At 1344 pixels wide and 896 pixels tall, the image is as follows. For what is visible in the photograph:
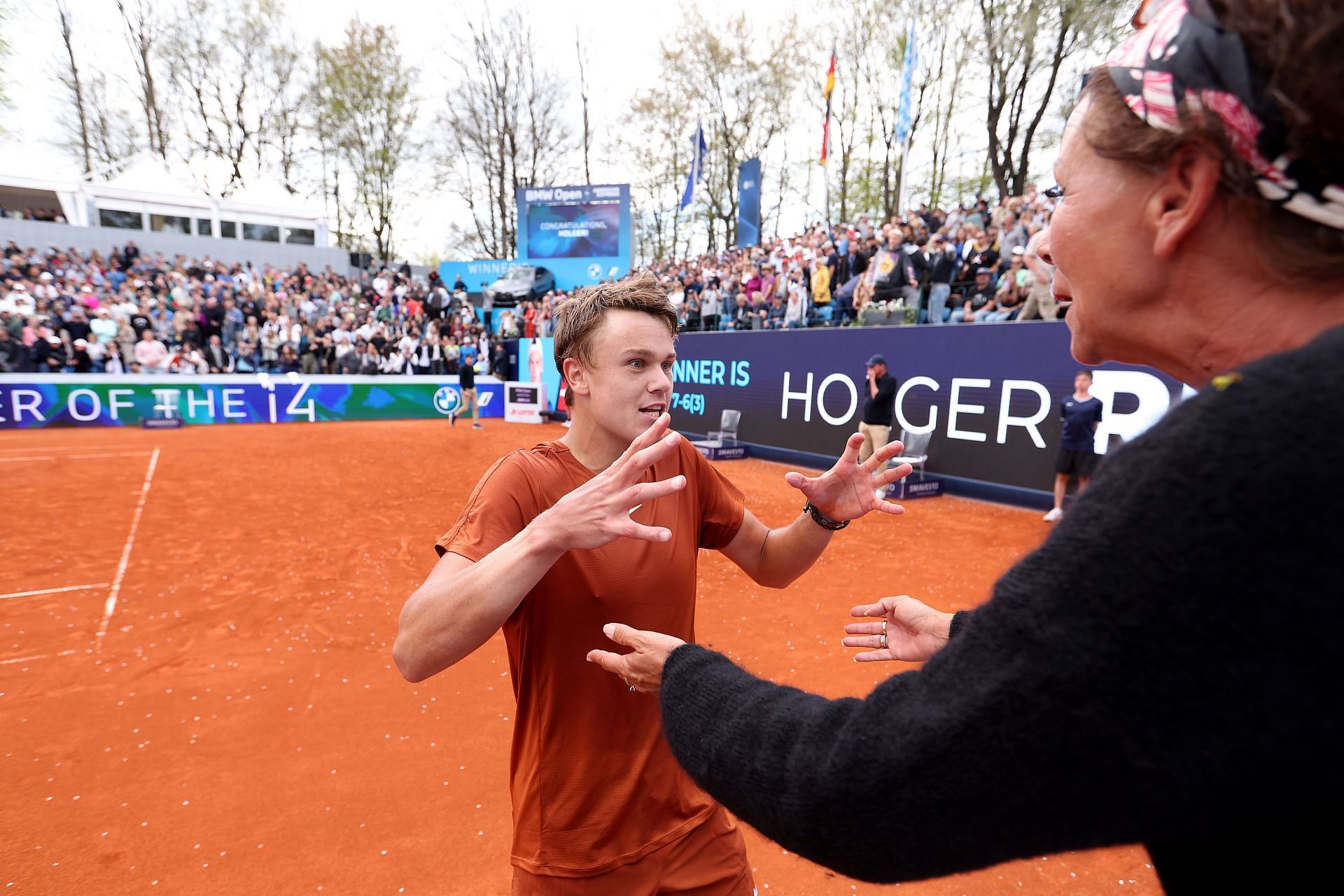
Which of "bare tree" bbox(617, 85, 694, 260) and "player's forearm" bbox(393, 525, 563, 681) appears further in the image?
"bare tree" bbox(617, 85, 694, 260)

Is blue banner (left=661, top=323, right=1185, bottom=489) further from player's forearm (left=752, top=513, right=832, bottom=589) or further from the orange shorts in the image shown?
the orange shorts

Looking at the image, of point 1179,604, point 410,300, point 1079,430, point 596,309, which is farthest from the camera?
point 410,300

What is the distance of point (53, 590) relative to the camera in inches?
261

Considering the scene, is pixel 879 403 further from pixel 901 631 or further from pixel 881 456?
pixel 901 631

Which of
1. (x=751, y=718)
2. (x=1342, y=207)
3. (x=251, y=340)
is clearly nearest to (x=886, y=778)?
(x=751, y=718)

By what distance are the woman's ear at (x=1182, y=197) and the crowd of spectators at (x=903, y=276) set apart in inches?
359

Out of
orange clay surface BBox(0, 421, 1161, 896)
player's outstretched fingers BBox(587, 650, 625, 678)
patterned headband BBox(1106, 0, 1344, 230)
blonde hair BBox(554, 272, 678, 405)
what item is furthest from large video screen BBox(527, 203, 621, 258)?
patterned headband BBox(1106, 0, 1344, 230)

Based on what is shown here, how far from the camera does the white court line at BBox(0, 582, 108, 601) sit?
6469mm

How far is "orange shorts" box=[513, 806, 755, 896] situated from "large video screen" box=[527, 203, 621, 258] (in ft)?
108

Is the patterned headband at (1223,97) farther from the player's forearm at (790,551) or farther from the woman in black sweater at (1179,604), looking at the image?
the player's forearm at (790,551)

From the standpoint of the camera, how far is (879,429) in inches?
451

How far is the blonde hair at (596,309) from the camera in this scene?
7.25ft

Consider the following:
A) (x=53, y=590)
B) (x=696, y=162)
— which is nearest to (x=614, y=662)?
(x=53, y=590)

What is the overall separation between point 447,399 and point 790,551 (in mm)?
22989
